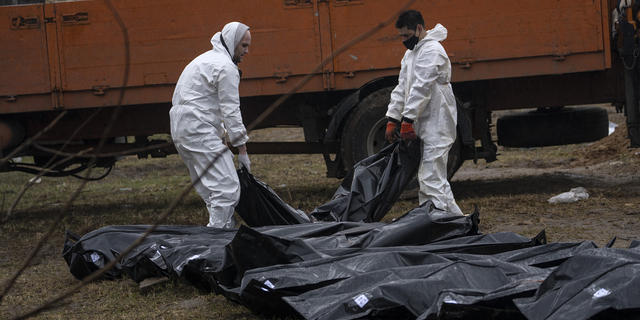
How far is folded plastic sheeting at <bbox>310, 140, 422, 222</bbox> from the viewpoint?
4324mm

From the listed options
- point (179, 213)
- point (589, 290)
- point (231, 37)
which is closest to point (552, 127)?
point (231, 37)

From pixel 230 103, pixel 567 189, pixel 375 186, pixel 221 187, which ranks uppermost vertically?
pixel 230 103

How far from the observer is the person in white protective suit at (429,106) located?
4.52 meters

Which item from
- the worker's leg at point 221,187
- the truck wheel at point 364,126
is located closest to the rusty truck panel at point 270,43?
the truck wheel at point 364,126

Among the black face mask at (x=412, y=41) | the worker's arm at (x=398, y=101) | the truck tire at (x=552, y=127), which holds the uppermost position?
the black face mask at (x=412, y=41)

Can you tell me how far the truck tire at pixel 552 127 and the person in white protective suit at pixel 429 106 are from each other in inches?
86.4

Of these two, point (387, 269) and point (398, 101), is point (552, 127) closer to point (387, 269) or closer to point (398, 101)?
point (398, 101)

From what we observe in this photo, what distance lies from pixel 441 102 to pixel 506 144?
2.40 metres

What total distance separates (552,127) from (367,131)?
223cm

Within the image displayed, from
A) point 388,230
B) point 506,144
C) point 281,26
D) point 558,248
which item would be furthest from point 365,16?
point 558,248

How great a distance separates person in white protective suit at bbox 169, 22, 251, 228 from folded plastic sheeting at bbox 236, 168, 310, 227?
10 cm

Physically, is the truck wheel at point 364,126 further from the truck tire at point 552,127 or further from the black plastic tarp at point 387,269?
the black plastic tarp at point 387,269

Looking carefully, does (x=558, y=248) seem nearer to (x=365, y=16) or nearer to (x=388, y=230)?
(x=388, y=230)

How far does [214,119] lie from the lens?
431cm
